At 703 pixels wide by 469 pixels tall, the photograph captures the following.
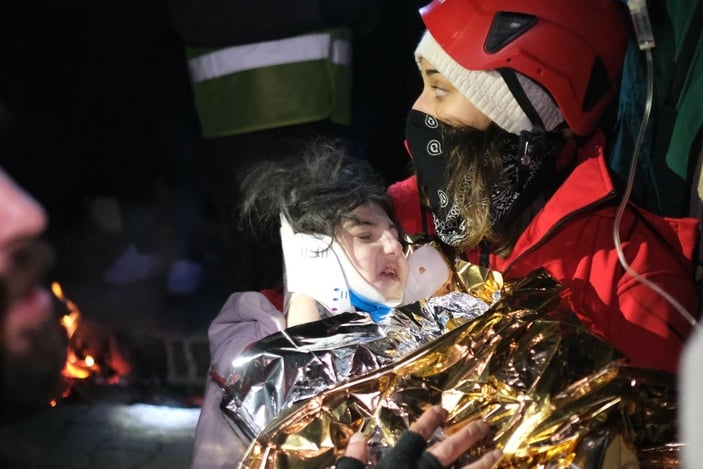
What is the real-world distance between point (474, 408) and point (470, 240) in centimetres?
43

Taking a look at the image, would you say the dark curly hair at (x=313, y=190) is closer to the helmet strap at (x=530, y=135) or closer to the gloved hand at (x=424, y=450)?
the helmet strap at (x=530, y=135)

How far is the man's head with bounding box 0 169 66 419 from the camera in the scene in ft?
3.34

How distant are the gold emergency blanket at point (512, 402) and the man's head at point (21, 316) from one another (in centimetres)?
42

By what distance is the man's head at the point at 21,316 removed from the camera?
3.34 feet

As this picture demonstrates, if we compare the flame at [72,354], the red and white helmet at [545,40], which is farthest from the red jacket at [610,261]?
the flame at [72,354]

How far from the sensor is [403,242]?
1273 millimetres

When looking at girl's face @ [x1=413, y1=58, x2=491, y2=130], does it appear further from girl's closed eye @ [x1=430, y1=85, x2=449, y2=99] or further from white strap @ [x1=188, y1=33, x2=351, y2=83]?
white strap @ [x1=188, y1=33, x2=351, y2=83]

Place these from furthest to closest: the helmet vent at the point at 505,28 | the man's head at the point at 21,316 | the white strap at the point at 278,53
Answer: the white strap at the point at 278,53 → the helmet vent at the point at 505,28 → the man's head at the point at 21,316

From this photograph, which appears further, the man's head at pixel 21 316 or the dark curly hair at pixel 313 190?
the dark curly hair at pixel 313 190

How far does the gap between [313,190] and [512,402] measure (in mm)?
558

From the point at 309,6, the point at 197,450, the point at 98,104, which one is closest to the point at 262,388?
the point at 197,450

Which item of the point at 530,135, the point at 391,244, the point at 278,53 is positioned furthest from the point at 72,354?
the point at 530,135

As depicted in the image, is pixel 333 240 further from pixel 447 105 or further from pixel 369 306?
pixel 447 105

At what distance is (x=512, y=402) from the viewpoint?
3.01ft
